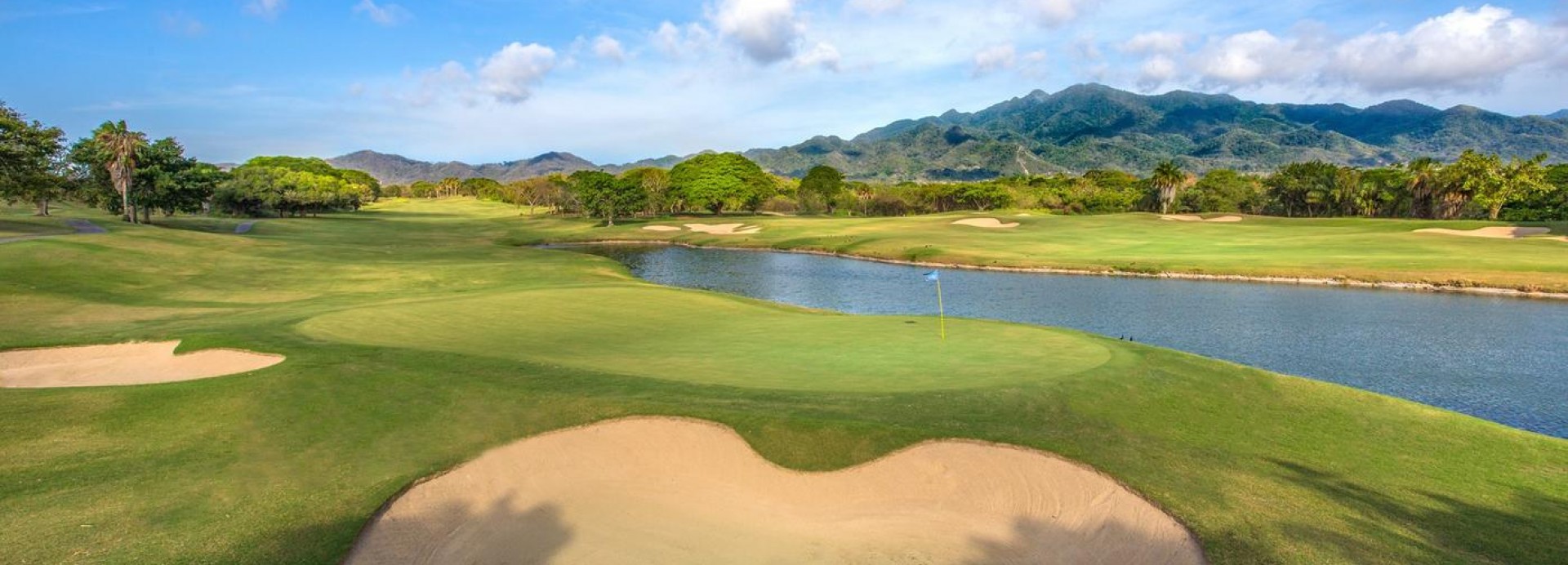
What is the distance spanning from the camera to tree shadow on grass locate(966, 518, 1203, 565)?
28.3 ft

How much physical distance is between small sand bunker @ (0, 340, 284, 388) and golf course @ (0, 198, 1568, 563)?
0.70 feet

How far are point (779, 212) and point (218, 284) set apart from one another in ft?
344

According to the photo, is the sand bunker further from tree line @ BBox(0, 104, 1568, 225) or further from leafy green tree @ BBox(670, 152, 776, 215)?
leafy green tree @ BBox(670, 152, 776, 215)

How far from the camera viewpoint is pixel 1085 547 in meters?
8.95

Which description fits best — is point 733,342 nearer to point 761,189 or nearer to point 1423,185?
point 1423,185

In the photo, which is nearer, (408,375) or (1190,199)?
(408,375)

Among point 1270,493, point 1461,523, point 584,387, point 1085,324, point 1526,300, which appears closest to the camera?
point 1461,523

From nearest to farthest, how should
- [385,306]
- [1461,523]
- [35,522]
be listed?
1. [35,522]
2. [1461,523]
3. [385,306]

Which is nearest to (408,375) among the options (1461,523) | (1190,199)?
(1461,523)

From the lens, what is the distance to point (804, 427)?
11586mm

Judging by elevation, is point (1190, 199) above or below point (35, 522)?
above

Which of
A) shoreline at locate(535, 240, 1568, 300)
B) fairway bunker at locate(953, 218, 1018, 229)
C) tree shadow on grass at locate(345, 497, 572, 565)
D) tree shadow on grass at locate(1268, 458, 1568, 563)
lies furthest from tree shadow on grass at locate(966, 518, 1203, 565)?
fairway bunker at locate(953, 218, 1018, 229)

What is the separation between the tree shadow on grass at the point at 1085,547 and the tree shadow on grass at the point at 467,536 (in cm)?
539

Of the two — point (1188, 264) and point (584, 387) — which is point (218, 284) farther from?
point (1188, 264)
